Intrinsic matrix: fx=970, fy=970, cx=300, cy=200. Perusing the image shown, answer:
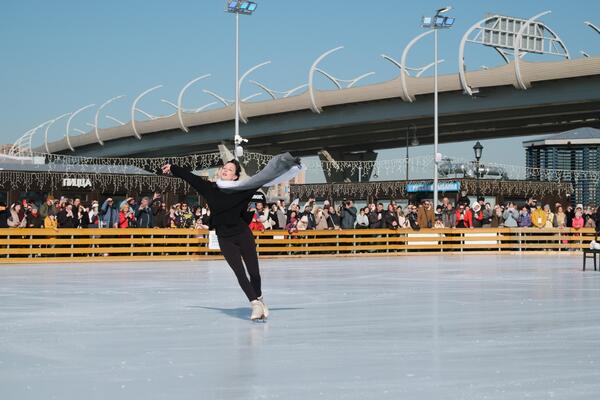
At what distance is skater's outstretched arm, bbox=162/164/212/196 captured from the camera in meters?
10.2

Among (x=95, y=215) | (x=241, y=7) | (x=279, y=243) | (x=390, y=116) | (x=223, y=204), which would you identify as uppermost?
(x=241, y=7)

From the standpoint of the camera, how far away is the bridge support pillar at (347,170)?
251ft

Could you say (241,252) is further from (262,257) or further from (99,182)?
(99,182)

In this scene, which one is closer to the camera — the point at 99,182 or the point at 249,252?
the point at 249,252

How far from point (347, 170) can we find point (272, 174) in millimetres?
68148

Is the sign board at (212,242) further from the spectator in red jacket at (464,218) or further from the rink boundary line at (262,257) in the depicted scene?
the spectator in red jacket at (464,218)

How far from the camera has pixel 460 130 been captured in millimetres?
68750

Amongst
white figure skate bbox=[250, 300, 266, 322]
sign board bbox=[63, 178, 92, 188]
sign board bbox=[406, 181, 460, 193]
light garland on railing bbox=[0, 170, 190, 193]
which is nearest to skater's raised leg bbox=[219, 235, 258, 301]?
white figure skate bbox=[250, 300, 266, 322]


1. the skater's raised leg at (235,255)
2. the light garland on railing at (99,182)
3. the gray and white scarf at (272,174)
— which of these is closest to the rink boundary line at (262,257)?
the skater's raised leg at (235,255)

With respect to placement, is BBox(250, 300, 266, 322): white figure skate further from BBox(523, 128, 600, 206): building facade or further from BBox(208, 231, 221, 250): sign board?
BBox(523, 128, 600, 206): building facade

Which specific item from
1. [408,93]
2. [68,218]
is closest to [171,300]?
[68,218]

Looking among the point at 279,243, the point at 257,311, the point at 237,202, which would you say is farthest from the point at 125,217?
the point at 237,202

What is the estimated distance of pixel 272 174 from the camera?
9945 millimetres

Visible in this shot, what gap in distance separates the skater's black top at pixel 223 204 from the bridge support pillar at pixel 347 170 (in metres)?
62.0
